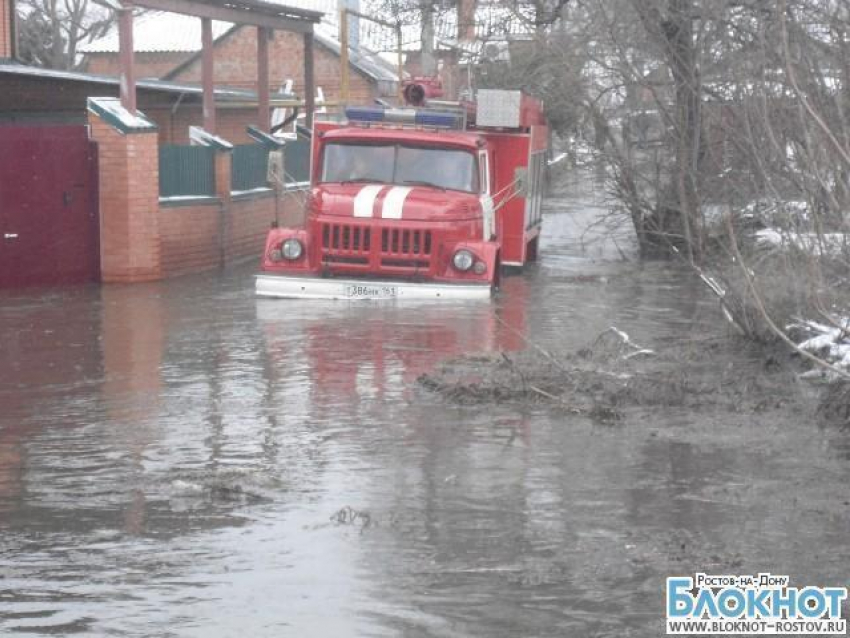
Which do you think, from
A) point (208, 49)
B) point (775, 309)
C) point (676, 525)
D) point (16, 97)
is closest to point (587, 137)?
point (208, 49)

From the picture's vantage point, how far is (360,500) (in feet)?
26.5

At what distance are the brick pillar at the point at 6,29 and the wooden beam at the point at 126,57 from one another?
687cm

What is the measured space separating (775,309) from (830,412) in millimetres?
2278

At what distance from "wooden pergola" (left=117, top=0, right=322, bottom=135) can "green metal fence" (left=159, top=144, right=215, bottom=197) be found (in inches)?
46.4

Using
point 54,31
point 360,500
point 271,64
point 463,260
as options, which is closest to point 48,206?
point 463,260

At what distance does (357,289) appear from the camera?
16703mm

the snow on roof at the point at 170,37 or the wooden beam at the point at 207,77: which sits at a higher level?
the snow on roof at the point at 170,37

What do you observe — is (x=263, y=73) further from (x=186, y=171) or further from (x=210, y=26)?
(x=186, y=171)

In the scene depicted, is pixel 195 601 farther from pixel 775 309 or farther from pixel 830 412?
pixel 775 309

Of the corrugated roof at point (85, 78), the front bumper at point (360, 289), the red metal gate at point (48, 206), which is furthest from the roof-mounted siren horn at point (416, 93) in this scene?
the front bumper at point (360, 289)

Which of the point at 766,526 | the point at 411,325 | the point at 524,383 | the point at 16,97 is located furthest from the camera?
the point at 16,97

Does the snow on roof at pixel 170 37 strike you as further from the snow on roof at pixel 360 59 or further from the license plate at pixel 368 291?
the license plate at pixel 368 291

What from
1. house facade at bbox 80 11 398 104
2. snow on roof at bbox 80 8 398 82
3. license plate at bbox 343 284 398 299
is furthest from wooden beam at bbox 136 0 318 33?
snow on roof at bbox 80 8 398 82

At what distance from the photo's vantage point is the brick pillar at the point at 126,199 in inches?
790
